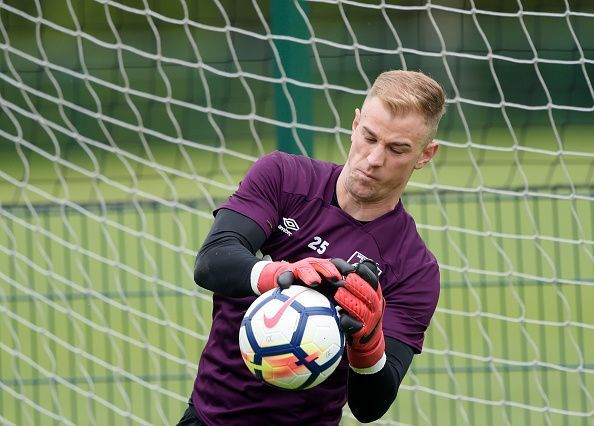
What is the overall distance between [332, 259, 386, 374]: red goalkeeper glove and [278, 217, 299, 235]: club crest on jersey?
1.24ft

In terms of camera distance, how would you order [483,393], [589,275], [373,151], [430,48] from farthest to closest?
1. [430,48]
2. [589,275]
3. [483,393]
4. [373,151]

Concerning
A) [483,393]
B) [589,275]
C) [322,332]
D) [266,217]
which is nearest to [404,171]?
[266,217]

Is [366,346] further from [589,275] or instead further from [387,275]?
[589,275]

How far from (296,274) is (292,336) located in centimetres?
16

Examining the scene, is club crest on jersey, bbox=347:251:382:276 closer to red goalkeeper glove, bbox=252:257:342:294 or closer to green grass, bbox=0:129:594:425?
red goalkeeper glove, bbox=252:257:342:294

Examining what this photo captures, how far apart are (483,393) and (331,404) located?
10.3 ft

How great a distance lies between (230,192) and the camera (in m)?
8.09

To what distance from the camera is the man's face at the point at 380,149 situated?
3043mm

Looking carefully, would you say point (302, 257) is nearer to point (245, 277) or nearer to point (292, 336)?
point (245, 277)

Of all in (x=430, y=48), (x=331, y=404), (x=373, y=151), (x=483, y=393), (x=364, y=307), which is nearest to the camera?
(x=364, y=307)

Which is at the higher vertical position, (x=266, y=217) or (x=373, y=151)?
(x=373, y=151)

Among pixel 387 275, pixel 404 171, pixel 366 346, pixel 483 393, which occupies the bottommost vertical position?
pixel 483 393

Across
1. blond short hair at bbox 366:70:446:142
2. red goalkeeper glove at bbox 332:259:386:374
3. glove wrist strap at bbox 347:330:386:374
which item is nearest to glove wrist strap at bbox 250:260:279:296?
red goalkeeper glove at bbox 332:259:386:374

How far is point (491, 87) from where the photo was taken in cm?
1225
